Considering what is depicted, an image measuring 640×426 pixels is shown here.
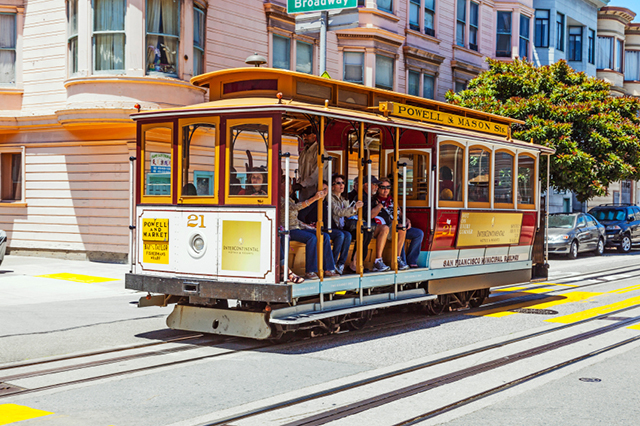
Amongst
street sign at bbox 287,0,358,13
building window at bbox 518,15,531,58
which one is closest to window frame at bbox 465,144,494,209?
street sign at bbox 287,0,358,13

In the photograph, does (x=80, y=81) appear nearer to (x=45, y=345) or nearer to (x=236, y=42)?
(x=236, y=42)

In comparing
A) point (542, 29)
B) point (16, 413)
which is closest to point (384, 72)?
point (542, 29)

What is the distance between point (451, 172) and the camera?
1077cm

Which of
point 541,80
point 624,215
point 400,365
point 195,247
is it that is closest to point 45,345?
point 195,247

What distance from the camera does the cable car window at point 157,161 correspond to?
890 cm

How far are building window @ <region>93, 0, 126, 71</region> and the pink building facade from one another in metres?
0.02

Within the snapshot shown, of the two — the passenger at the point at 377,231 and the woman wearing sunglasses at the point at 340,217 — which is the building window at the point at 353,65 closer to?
the passenger at the point at 377,231

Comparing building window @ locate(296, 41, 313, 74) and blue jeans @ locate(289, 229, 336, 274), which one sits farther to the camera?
building window @ locate(296, 41, 313, 74)

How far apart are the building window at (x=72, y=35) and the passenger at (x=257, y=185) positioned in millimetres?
11204

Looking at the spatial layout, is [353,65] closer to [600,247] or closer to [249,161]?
[600,247]

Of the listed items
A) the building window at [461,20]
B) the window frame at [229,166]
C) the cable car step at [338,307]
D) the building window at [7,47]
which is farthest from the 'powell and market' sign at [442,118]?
the building window at [461,20]

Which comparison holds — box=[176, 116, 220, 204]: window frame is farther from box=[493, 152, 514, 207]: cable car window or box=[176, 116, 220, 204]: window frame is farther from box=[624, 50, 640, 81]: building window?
box=[624, 50, 640, 81]: building window

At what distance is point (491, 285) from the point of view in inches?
471

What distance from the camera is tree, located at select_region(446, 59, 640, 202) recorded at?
78.2ft
